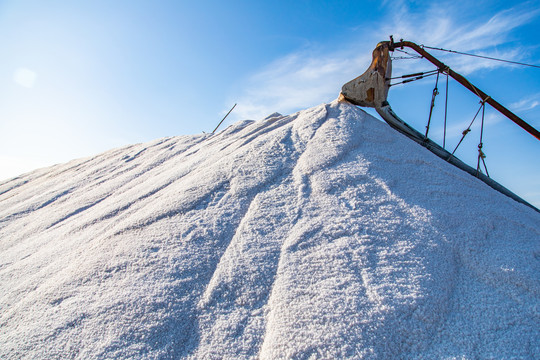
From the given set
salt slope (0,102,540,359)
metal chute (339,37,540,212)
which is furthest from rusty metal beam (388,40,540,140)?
salt slope (0,102,540,359)

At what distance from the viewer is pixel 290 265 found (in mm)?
1412

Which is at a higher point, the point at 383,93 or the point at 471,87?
the point at 383,93

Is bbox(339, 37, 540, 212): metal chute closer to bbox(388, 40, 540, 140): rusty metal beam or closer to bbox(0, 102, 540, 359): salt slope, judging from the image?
bbox(388, 40, 540, 140): rusty metal beam

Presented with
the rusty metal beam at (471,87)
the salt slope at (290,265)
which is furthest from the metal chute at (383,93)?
Result: the salt slope at (290,265)

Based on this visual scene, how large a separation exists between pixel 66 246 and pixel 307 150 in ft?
5.33

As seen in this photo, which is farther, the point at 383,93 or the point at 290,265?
the point at 383,93

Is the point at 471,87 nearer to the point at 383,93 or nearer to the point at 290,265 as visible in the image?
the point at 383,93

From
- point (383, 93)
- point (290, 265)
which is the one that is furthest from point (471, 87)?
point (290, 265)

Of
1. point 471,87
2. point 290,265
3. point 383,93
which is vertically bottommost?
point 290,265

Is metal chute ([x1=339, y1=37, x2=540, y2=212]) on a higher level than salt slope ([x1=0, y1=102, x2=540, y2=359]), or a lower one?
higher

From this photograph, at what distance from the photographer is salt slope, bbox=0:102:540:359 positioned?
45.2 inches

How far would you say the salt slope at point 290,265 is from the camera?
3.76ft

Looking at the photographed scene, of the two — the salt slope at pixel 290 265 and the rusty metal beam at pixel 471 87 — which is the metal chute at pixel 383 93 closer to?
the rusty metal beam at pixel 471 87

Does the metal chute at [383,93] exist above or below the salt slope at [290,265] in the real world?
above
